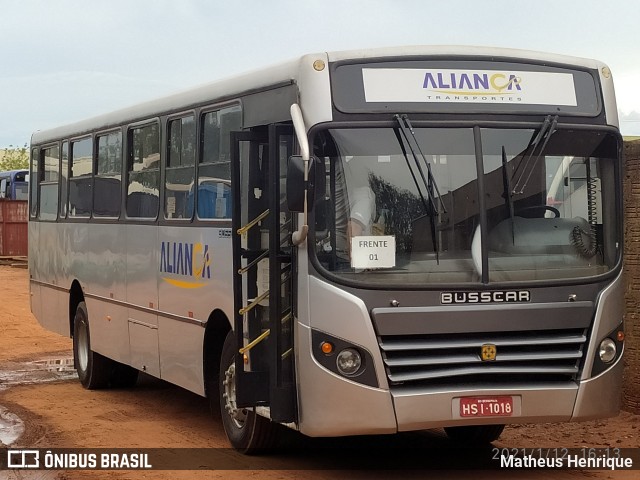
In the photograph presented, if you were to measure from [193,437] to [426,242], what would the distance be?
3.63 m

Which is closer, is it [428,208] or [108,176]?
[428,208]

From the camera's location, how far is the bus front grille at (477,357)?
8398 millimetres

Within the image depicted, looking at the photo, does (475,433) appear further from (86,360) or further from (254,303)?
(86,360)

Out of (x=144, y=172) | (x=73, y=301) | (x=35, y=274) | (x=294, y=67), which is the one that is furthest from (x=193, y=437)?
(x=35, y=274)

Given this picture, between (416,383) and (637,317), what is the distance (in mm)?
4148

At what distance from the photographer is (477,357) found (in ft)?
27.8

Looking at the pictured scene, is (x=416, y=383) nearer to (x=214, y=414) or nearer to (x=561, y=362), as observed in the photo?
(x=561, y=362)

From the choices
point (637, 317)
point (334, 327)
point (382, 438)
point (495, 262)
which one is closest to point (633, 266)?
point (637, 317)

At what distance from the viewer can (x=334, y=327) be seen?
27.6 ft

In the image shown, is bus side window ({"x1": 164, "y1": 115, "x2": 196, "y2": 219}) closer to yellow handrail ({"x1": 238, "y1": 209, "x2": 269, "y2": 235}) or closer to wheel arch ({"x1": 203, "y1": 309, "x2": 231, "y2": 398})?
wheel arch ({"x1": 203, "y1": 309, "x2": 231, "y2": 398})

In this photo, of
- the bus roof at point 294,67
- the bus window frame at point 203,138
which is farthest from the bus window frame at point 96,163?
the bus window frame at point 203,138

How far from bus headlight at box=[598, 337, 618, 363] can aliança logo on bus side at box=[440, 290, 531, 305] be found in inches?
26.6

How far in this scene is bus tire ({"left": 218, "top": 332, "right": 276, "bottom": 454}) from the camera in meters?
9.87

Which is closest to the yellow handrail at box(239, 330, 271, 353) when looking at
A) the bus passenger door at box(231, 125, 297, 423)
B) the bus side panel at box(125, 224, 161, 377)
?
the bus passenger door at box(231, 125, 297, 423)
